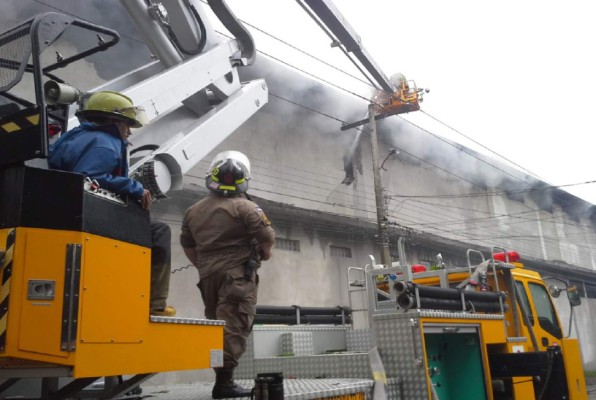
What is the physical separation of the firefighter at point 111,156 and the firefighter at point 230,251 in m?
0.48

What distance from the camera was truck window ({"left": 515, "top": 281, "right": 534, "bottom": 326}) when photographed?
603 centimetres

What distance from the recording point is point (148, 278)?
2627 millimetres

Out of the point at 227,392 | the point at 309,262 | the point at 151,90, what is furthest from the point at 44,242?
the point at 309,262

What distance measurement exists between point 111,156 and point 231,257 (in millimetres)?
1215

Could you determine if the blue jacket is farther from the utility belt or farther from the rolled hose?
the rolled hose

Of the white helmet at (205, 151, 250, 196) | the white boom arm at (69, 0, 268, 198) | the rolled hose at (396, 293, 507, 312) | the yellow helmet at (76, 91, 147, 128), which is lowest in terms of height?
the rolled hose at (396, 293, 507, 312)

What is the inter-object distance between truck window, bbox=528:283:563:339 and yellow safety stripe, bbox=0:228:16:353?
18.3 ft

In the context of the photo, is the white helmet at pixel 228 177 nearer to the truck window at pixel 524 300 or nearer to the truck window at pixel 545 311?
the truck window at pixel 524 300

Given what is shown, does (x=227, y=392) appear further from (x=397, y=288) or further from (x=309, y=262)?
(x=309, y=262)

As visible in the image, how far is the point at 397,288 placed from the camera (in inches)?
177

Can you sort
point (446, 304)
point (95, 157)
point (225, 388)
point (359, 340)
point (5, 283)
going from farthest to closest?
point (359, 340), point (446, 304), point (225, 388), point (95, 157), point (5, 283)

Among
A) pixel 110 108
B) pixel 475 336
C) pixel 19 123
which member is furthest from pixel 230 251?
pixel 475 336

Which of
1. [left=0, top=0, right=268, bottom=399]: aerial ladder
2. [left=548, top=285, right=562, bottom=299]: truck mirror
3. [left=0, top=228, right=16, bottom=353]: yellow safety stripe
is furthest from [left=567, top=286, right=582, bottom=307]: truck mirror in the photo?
[left=0, top=228, right=16, bottom=353]: yellow safety stripe

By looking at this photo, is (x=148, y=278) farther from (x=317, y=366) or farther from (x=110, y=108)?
(x=317, y=366)
